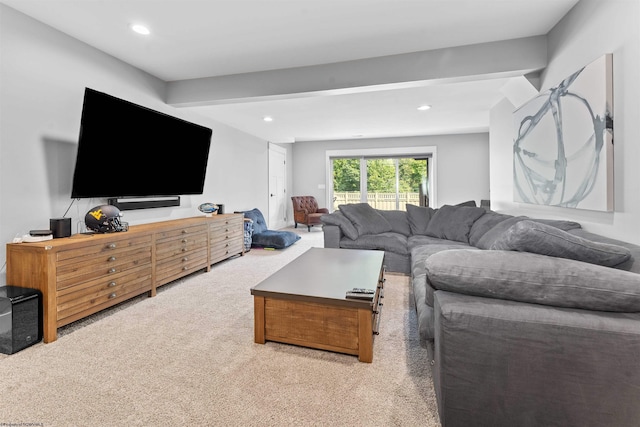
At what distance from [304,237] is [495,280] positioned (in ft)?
18.1

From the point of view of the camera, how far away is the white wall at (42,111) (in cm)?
224

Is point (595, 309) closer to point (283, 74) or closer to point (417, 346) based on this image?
point (417, 346)

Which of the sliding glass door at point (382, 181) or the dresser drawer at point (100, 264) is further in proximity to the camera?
the sliding glass door at point (382, 181)

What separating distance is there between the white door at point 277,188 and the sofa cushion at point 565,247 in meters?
6.38

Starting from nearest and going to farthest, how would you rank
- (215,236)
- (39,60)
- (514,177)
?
(39,60), (514,177), (215,236)

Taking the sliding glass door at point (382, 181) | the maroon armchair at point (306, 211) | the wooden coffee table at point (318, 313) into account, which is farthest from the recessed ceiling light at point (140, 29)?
the sliding glass door at point (382, 181)

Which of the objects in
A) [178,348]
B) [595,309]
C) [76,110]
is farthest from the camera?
[76,110]

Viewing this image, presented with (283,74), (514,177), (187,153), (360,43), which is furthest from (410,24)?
(187,153)

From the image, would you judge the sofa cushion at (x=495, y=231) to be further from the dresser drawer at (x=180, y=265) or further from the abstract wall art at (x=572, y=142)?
the dresser drawer at (x=180, y=265)

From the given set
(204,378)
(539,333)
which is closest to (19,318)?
(204,378)

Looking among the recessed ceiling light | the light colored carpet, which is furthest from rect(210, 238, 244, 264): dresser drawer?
the recessed ceiling light

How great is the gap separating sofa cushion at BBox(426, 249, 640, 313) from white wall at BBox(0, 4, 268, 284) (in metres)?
2.99

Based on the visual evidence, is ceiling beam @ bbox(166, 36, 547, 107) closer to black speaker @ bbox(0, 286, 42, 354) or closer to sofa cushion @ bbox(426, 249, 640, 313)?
sofa cushion @ bbox(426, 249, 640, 313)

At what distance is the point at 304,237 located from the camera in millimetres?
6625
